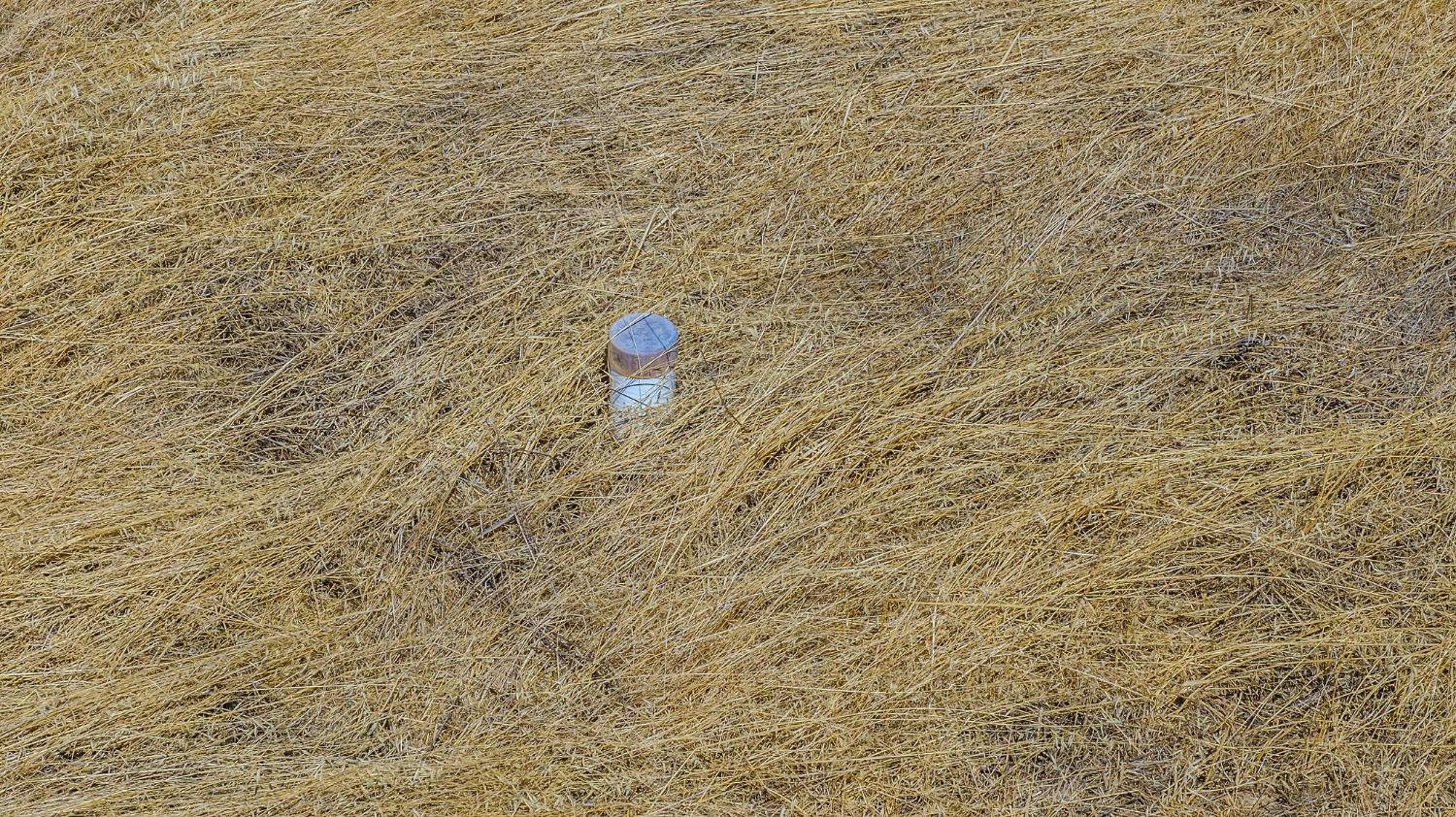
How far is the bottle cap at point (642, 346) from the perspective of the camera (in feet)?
8.98

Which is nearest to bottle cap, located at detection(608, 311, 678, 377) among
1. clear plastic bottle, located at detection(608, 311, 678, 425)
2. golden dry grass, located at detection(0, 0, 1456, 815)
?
clear plastic bottle, located at detection(608, 311, 678, 425)

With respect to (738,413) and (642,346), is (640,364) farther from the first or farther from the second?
(738,413)

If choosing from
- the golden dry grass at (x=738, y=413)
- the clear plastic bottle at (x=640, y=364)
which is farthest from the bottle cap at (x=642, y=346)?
the golden dry grass at (x=738, y=413)

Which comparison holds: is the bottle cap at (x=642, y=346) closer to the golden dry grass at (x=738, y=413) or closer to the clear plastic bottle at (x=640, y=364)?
the clear plastic bottle at (x=640, y=364)

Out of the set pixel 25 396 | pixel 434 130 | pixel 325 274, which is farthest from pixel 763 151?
pixel 25 396

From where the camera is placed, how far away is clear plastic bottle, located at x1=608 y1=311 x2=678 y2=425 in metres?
2.74

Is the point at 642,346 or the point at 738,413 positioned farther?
the point at 738,413

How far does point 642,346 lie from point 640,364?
40 millimetres

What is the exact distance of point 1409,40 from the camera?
12.8 feet

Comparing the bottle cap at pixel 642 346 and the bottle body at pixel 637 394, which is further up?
the bottle cap at pixel 642 346

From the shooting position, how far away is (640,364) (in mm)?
2748

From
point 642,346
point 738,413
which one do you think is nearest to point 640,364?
point 642,346

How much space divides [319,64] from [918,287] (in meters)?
2.13

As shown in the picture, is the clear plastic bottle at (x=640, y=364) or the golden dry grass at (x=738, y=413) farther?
the clear plastic bottle at (x=640, y=364)
